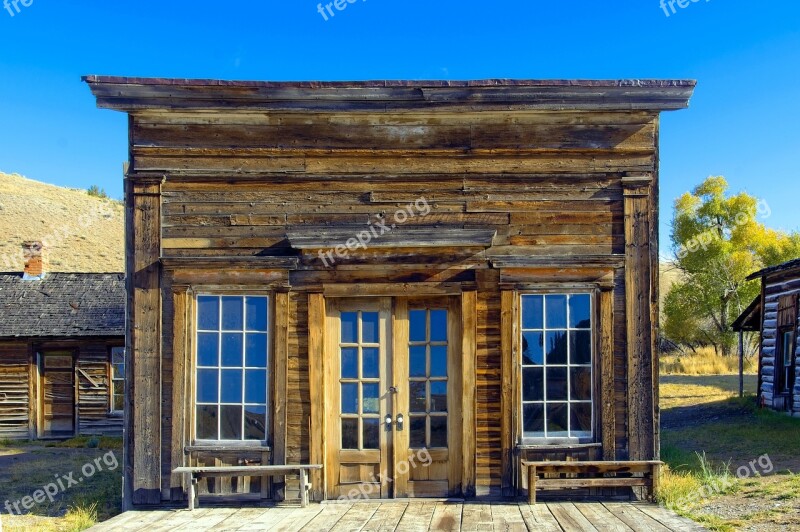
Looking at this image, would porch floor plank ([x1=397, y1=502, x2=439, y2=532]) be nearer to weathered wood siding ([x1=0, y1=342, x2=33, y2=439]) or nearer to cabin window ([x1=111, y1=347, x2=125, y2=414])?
cabin window ([x1=111, y1=347, x2=125, y2=414])

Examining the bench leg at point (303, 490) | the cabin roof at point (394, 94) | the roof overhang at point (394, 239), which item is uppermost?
the cabin roof at point (394, 94)

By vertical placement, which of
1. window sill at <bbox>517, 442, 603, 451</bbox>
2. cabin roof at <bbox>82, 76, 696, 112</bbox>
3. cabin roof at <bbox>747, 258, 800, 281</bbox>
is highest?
cabin roof at <bbox>82, 76, 696, 112</bbox>

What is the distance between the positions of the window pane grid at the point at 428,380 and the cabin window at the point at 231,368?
5.17 ft

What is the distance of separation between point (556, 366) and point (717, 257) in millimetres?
24592

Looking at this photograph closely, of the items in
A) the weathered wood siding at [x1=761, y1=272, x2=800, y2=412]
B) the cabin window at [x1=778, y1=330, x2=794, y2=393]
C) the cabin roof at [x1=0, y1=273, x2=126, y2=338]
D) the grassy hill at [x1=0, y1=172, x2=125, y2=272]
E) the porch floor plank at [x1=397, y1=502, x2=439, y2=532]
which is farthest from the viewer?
the grassy hill at [x1=0, y1=172, x2=125, y2=272]

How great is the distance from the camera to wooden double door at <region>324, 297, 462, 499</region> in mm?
7895

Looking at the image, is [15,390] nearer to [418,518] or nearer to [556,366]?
[418,518]

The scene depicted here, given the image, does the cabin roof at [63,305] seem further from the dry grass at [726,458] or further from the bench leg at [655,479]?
the bench leg at [655,479]

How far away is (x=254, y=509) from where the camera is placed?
7629mm

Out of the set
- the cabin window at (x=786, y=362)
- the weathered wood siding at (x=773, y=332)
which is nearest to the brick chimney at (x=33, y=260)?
the weathered wood siding at (x=773, y=332)

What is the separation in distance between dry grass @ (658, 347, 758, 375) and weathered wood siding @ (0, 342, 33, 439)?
22.5m

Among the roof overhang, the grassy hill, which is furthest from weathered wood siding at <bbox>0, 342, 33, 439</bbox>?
the grassy hill

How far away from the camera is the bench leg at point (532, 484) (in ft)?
24.7

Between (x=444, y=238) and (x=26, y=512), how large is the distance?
5947 mm
